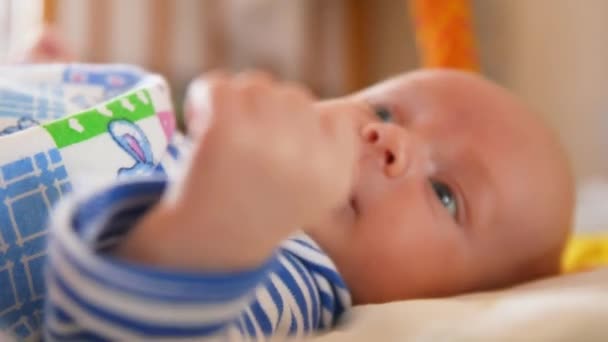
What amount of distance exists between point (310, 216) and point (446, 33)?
944mm

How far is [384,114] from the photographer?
836 millimetres

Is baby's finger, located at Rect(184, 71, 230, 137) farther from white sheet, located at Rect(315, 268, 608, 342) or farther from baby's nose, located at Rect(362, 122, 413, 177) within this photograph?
baby's nose, located at Rect(362, 122, 413, 177)

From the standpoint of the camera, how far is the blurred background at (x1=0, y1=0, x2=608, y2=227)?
1530 millimetres

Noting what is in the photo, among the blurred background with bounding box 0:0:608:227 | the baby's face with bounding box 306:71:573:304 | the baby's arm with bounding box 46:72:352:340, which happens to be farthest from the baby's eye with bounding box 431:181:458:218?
the blurred background with bounding box 0:0:608:227

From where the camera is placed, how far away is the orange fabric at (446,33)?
4.05 feet

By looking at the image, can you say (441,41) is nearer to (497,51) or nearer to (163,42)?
(497,51)

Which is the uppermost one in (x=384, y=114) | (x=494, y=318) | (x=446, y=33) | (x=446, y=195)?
(x=446, y=33)

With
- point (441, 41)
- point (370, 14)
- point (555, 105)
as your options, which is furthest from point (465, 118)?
point (370, 14)

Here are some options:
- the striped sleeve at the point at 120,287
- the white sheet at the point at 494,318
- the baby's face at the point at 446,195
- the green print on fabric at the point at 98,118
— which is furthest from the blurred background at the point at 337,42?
the striped sleeve at the point at 120,287

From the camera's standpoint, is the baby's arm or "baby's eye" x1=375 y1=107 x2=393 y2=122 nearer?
the baby's arm

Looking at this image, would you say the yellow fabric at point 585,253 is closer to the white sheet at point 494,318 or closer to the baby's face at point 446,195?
the baby's face at point 446,195

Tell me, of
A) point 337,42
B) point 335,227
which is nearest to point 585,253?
point 335,227

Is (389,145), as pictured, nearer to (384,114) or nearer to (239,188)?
(384,114)

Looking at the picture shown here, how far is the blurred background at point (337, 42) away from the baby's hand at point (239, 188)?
1067 millimetres
